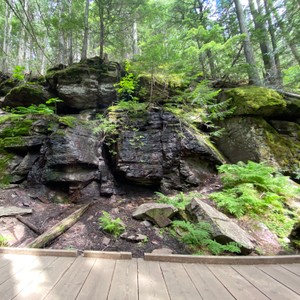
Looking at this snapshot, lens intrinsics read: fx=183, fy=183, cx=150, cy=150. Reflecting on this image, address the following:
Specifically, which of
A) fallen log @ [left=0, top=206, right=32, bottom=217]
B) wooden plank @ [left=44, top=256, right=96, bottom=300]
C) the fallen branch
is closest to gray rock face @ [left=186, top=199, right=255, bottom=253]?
wooden plank @ [left=44, top=256, right=96, bottom=300]

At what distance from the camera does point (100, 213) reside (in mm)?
5059

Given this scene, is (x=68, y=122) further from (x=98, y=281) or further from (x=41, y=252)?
(x=98, y=281)

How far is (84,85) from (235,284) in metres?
8.63

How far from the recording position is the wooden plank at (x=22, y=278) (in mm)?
1729

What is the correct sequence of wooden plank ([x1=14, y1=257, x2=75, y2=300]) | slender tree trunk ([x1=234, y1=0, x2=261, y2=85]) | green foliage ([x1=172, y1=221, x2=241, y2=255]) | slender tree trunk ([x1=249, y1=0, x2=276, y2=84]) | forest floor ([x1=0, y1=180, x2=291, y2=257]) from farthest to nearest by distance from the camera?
slender tree trunk ([x1=249, y1=0, x2=276, y2=84]) → slender tree trunk ([x1=234, y1=0, x2=261, y2=85]) → forest floor ([x1=0, y1=180, x2=291, y2=257]) → green foliage ([x1=172, y1=221, x2=241, y2=255]) → wooden plank ([x1=14, y1=257, x2=75, y2=300])

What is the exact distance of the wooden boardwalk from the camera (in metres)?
1.74

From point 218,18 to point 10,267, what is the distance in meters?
13.4

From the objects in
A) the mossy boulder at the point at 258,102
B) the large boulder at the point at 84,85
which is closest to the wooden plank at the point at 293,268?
the mossy boulder at the point at 258,102

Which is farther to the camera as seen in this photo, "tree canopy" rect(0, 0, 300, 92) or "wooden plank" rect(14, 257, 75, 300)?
"tree canopy" rect(0, 0, 300, 92)

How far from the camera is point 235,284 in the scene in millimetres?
1949

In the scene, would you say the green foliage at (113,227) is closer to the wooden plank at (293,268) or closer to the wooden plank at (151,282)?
the wooden plank at (151,282)

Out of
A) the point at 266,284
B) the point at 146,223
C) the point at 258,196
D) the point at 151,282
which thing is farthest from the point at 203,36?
the point at 151,282

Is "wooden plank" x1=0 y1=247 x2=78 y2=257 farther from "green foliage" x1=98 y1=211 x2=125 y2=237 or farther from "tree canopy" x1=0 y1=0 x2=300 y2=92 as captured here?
"tree canopy" x1=0 y1=0 x2=300 y2=92

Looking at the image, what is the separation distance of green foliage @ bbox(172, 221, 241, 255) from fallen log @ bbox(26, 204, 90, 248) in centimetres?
243
